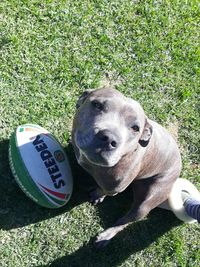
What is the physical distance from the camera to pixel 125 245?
234 inches

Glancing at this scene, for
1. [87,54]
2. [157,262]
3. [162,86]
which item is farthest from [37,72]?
[157,262]

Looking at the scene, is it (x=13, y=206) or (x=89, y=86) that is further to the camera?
(x=89, y=86)

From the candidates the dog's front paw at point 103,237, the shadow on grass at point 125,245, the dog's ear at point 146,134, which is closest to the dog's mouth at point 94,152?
the dog's ear at point 146,134

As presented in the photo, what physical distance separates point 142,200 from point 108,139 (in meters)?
1.51

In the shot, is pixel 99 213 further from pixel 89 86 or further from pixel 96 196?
pixel 89 86

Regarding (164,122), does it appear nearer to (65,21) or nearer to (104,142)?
(65,21)

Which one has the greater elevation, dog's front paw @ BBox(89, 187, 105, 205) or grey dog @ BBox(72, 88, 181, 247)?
grey dog @ BBox(72, 88, 181, 247)

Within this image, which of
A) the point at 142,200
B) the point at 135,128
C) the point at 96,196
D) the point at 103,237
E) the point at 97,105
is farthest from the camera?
the point at 96,196

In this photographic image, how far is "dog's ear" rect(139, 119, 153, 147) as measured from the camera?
484cm

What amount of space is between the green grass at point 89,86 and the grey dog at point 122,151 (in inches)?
12.9

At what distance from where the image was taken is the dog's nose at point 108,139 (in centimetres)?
426

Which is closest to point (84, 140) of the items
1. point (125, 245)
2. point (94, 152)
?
point (94, 152)

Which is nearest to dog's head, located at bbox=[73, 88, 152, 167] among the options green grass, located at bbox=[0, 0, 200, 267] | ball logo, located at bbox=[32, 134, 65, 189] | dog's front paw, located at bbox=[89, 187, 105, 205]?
ball logo, located at bbox=[32, 134, 65, 189]

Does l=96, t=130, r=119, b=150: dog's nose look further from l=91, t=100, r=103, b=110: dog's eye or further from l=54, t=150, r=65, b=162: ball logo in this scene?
l=54, t=150, r=65, b=162: ball logo
